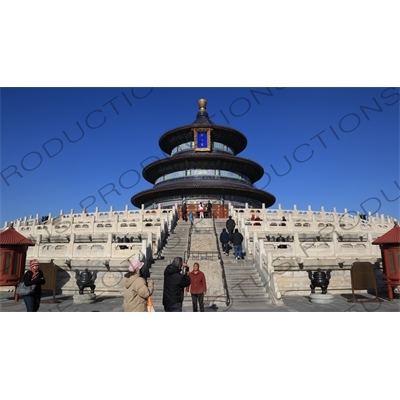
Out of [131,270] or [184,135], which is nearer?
[131,270]

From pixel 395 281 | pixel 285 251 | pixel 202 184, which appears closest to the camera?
pixel 395 281

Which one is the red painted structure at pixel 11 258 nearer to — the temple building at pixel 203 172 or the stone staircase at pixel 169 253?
the stone staircase at pixel 169 253

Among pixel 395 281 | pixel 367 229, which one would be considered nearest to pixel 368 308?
pixel 395 281

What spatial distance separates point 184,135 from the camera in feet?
123

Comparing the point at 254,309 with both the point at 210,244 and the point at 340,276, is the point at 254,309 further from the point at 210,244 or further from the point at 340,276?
the point at 210,244

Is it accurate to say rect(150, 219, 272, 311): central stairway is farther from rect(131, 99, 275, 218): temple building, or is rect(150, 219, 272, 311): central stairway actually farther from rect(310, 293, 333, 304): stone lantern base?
rect(131, 99, 275, 218): temple building

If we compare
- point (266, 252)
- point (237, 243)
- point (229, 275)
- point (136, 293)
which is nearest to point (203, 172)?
point (237, 243)

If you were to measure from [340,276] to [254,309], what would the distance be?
16.2 feet

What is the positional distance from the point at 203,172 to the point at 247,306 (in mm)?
25155

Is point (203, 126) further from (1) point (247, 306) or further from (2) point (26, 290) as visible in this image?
(2) point (26, 290)

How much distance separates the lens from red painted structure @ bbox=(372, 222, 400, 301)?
396 inches

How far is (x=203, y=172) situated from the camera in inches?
1319

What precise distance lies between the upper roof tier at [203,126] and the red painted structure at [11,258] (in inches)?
1100

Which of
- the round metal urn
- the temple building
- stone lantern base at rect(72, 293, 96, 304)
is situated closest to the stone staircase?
stone lantern base at rect(72, 293, 96, 304)
